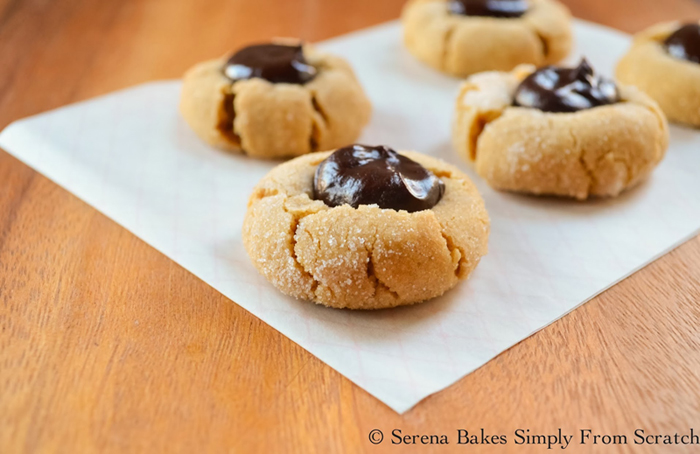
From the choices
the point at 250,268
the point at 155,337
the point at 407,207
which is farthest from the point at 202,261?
the point at 407,207

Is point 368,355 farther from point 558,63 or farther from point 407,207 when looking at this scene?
point 558,63

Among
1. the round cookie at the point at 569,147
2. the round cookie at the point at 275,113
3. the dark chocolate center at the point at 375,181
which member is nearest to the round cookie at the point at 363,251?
the dark chocolate center at the point at 375,181

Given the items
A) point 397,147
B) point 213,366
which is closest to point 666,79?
point 397,147

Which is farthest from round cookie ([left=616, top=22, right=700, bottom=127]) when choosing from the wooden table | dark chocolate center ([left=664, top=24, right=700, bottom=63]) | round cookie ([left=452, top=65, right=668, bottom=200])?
the wooden table

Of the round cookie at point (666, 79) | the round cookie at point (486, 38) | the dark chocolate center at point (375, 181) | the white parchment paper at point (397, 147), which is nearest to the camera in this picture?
the white parchment paper at point (397, 147)

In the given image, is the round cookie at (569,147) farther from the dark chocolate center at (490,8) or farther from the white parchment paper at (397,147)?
the dark chocolate center at (490,8)

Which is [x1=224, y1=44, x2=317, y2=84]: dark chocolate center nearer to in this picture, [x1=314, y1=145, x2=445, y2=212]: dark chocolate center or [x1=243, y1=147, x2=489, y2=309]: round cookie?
[x1=314, y1=145, x2=445, y2=212]: dark chocolate center
